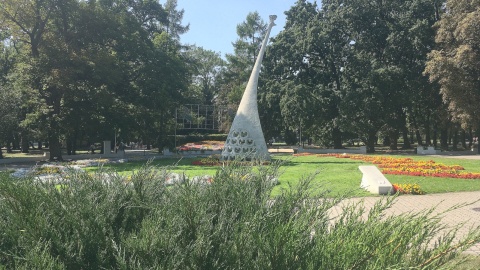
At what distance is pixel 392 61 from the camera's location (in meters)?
35.2

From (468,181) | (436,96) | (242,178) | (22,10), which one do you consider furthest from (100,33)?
(436,96)

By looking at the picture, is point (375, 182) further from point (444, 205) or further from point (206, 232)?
point (206, 232)

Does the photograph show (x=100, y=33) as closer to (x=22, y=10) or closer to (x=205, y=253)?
(x=22, y=10)

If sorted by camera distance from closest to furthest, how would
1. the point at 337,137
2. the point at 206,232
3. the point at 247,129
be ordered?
the point at 206,232, the point at 247,129, the point at 337,137

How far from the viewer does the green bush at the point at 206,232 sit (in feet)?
7.05

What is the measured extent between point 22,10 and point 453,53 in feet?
98.2

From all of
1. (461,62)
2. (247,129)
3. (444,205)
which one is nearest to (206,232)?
(444,205)

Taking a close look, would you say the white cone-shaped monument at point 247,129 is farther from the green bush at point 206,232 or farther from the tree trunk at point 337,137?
the green bush at point 206,232

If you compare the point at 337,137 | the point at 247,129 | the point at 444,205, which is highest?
the point at 247,129

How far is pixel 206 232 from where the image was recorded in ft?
7.81

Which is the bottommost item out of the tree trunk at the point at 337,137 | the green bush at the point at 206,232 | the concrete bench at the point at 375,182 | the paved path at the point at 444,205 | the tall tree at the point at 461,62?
the paved path at the point at 444,205

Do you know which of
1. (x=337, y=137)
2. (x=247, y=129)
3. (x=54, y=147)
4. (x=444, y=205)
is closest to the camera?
(x=444, y=205)

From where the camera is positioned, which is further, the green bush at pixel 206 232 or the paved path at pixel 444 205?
the paved path at pixel 444 205

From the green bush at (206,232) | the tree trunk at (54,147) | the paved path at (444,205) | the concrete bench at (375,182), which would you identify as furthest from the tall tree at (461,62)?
the green bush at (206,232)
